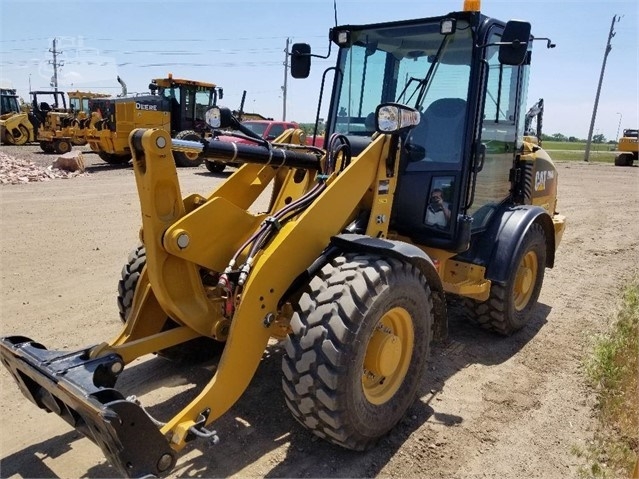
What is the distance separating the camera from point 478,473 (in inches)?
118

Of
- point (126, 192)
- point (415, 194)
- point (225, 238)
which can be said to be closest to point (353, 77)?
point (415, 194)

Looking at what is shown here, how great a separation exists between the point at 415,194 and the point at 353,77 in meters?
1.17

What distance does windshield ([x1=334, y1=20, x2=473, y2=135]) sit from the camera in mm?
3988

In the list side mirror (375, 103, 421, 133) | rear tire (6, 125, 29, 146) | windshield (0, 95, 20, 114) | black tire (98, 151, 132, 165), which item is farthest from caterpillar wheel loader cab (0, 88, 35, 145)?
side mirror (375, 103, 421, 133)

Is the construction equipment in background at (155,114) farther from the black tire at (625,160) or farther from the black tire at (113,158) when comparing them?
the black tire at (625,160)

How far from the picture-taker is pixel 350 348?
2816 mm

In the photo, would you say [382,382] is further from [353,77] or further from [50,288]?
[50,288]

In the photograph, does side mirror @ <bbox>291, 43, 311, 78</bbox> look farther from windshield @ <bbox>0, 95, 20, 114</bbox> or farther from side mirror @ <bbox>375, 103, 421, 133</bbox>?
windshield @ <bbox>0, 95, 20, 114</bbox>

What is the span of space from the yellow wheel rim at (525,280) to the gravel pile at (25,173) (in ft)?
40.9

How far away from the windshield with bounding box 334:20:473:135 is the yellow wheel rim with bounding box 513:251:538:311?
71.0 inches

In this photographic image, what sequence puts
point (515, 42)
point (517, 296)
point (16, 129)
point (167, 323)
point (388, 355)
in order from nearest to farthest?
1. point (388, 355)
2. point (515, 42)
3. point (167, 323)
4. point (517, 296)
5. point (16, 129)

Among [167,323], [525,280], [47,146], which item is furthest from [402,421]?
[47,146]

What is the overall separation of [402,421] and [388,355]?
1.92ft

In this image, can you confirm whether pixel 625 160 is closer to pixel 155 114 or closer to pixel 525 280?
pixel 155 114
